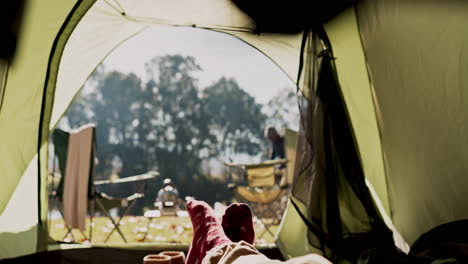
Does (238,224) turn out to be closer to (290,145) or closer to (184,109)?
(290,145)

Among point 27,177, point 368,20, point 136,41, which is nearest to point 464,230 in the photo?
point 368,20

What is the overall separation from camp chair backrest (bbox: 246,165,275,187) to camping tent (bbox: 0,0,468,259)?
1.41 meters

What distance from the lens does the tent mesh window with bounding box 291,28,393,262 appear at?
204 cm

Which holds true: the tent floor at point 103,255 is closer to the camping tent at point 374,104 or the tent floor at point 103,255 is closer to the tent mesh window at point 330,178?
the camping tent at point 374,104

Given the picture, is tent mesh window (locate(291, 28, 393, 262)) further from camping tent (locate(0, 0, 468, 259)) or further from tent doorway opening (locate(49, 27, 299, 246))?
tent doorway opening (locate(49, 27, 299, 246))

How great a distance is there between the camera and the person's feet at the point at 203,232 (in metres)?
1.29

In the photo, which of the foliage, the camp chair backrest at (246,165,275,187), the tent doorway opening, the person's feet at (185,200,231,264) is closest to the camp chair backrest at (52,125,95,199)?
the camp chair backrest at (246,165,275,187)

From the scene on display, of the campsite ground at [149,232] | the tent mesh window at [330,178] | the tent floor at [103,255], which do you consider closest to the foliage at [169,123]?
the campsite ground at [149,232]

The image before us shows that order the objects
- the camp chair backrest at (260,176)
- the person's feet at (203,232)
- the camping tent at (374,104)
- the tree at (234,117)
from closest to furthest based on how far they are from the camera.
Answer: the person's feet at (203,232)
the camping tent at (374,104)
the camp chair backrest at (260,176)
the tree at (234,117)

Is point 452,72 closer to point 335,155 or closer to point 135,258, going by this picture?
point 335,155

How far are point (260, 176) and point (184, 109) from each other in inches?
256

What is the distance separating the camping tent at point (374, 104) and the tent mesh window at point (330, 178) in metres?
0.05

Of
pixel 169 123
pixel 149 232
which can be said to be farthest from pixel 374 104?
pixel 169 123

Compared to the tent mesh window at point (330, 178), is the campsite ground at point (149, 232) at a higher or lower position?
lower
